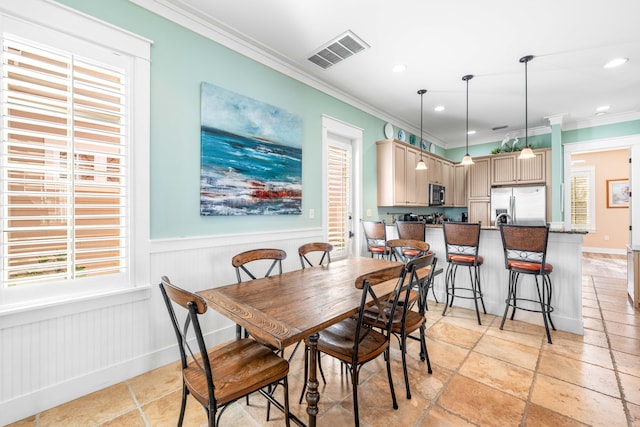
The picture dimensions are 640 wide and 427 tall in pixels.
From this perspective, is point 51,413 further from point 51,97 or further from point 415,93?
point 415,93

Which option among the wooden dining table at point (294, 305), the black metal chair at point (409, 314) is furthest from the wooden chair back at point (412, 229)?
the wooden dining table at point (294, 305)

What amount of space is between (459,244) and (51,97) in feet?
12.6

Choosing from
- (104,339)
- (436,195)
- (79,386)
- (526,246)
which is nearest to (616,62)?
(526,246)

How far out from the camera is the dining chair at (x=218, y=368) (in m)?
1.19

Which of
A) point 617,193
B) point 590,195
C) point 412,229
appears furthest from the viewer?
point 590,195

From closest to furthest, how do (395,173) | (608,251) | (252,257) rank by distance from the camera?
(252,257) → (395,173) → (608,251)

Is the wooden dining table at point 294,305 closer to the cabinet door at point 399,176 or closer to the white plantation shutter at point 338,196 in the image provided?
the white plantation shutter at point 338,196

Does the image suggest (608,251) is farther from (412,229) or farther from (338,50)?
(338,50)

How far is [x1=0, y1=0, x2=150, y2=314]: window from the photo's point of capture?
168 centimetres

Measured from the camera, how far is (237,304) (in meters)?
1.55

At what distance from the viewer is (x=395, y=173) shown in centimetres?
455

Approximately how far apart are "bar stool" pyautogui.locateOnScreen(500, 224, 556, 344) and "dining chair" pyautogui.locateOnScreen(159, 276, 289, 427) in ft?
8.61

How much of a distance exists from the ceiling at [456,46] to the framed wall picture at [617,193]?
3917 mm

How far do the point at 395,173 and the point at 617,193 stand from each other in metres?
7.21
